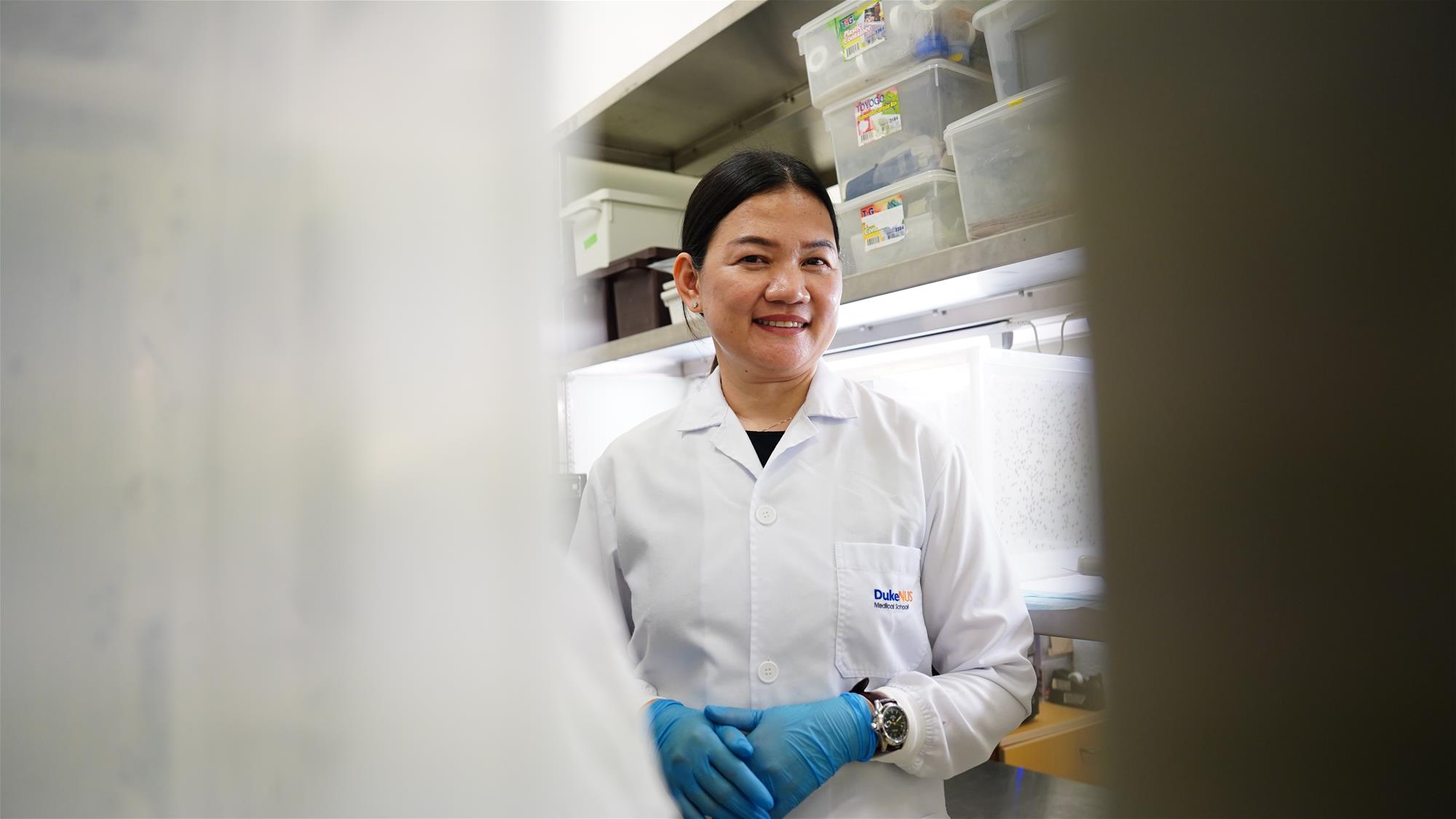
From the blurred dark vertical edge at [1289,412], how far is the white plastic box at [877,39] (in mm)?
1488

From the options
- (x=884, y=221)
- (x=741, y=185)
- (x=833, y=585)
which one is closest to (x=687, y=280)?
(x=741, y=185)

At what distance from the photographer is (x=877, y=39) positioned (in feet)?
5.20

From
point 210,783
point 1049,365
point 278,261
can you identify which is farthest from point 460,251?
point 1049,365

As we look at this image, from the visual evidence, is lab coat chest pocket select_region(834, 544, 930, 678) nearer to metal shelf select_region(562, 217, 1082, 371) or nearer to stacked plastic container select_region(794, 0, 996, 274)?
metal shelf select_region(562, 217, 1082, 371)

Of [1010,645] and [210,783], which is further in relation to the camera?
[1010,645]

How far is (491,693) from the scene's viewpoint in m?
0.24

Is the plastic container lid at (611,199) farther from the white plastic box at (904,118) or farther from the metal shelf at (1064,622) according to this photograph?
the metal shelf at (1064,622)

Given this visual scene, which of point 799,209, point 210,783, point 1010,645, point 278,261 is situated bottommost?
point 1010,645

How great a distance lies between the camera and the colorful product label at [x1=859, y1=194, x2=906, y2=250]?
159 centimetres

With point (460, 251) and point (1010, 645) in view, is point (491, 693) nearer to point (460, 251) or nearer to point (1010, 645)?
point (460, 251)

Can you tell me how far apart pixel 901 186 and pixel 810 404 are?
50 centimetres

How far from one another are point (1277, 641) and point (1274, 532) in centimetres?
2

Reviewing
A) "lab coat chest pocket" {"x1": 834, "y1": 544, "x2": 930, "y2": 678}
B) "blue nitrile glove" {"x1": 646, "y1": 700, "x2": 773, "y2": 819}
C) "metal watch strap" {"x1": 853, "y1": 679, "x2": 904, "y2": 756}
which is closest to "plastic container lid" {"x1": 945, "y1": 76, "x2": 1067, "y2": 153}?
"lab coat chest pocket" {"x1": 834, "y1": 544, "x2": 930, "y2": 678}

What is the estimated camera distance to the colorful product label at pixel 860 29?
158 centimetres
